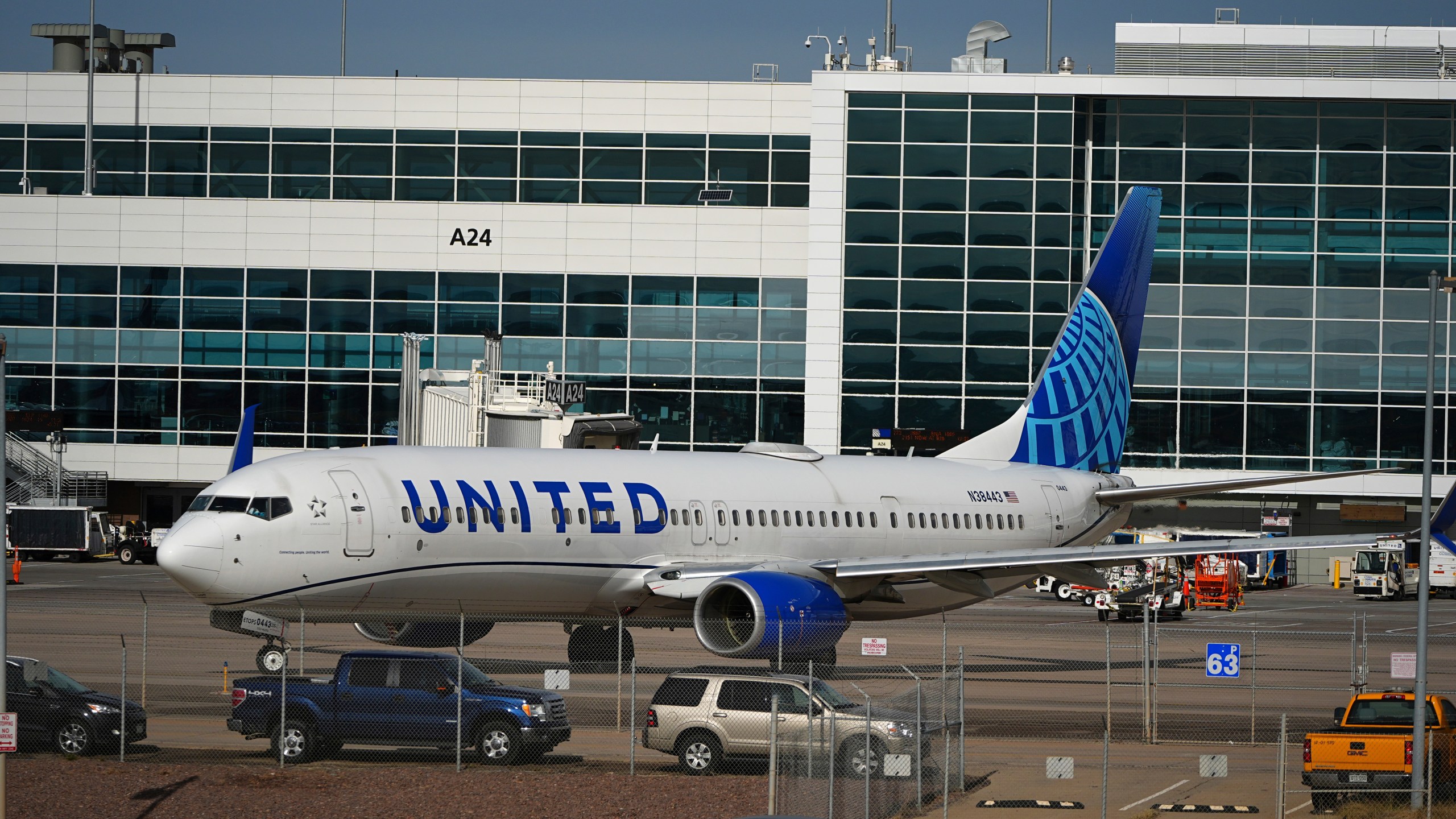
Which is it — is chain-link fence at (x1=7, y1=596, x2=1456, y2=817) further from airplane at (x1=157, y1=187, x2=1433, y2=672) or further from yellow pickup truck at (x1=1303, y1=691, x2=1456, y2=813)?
yellow pickup truck at (x1=1303, y1=691, x2=1456, y2=813)

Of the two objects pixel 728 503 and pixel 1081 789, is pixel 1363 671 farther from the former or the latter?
pixel 728 503

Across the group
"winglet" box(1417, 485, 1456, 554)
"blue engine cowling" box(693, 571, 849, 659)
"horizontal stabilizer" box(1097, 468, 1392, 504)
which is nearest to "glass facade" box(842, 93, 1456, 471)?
"horizontal stabilizer" box(1097, 468, 1392, 504)

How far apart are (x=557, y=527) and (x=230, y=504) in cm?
561

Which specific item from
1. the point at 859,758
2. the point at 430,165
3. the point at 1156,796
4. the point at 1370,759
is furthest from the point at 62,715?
the point at 430,165

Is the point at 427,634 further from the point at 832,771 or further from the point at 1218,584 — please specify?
the point at 1218,584

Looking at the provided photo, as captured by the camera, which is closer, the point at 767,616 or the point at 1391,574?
the point at 767,616

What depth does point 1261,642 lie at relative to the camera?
136 feet

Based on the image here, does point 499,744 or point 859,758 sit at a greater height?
point 859,758

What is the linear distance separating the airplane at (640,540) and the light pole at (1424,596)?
3504mm

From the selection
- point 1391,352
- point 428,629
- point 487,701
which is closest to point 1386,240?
point 1391,352

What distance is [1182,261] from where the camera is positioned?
6562cm

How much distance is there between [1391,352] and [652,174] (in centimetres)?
3172

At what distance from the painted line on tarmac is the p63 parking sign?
111 inches

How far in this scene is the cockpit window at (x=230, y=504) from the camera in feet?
81.3
